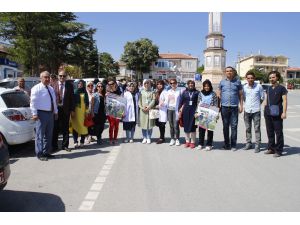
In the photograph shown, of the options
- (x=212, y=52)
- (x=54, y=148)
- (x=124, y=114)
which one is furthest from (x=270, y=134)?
(x=212, y=52)

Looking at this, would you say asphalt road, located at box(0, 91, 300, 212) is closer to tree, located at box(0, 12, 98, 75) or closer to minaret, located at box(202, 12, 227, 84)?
tree, located at box(0, 12, 98, 75)

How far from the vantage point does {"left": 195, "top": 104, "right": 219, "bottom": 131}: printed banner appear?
847cm

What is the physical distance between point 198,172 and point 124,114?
365 centimetres

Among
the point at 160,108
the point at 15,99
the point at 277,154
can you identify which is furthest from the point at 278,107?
the point at 15,99

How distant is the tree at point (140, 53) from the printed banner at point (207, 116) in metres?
68.2

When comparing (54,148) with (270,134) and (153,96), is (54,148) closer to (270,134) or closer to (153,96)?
(153,96)

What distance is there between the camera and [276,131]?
25.7 feet

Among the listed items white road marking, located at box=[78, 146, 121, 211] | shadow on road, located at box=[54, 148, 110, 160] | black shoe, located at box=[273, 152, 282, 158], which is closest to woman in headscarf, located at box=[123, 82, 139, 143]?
shadow on road, located at box=[54, 148, 110, 160]

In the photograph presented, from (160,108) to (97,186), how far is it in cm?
429

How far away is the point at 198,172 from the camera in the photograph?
21.0 feet

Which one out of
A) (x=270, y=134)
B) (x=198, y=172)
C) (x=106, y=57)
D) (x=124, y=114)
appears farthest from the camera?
(x=106, y=57)

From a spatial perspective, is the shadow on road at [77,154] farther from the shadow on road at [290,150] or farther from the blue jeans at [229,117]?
the shadow on road at [290,150]
